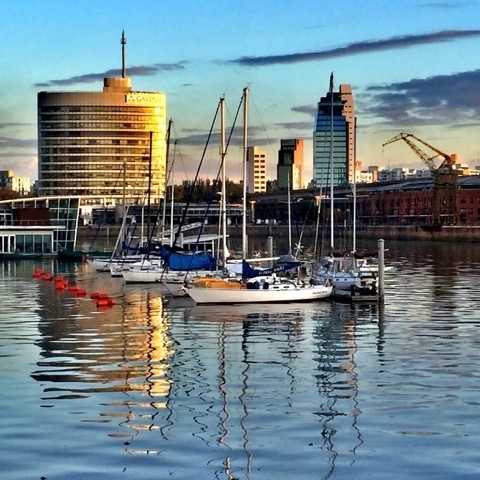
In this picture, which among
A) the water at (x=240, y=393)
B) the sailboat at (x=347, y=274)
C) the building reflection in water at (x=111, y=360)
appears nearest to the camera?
the water at (x=240, y=393)

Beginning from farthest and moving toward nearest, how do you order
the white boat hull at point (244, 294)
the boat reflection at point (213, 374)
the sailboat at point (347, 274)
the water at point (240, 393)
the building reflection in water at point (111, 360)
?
1. the sailboat at point (347, 274)
2. the white boat hull at point (244, 294)
3. the building reflection in water at point (111, 360)
4. the boat reflection at point (213, 374)
5. the water at point (240, 393)

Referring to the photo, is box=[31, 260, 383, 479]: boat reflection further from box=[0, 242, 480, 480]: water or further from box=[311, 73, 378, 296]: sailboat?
box=[311, 73, 378, 296]: sailboat

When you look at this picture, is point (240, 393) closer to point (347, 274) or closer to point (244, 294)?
point (244, 294)

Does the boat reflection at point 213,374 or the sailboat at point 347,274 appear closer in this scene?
the boat reflection at point 213,374

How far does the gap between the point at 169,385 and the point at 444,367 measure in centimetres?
850

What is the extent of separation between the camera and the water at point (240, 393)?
20.4 metres

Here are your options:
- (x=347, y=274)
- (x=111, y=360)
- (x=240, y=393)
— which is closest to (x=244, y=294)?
(x=347, y=274)

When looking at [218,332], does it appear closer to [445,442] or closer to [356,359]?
[356,359]

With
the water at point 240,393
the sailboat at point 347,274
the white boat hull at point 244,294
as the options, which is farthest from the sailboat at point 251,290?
the sailboat at point 347,274

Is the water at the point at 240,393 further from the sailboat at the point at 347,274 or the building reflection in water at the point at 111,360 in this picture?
the sailboat at the point at 347,274

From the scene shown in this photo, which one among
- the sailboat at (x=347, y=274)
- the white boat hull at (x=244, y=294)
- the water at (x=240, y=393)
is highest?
the sailboat at (x=347, y=274)

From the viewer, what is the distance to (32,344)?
37750 millimetres

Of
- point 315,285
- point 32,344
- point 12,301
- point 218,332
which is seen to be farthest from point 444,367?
point 12,301

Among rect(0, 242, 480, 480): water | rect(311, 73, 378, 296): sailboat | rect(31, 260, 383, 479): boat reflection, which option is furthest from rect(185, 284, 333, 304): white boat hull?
rect(311, 73, 378, 296): sailboat
